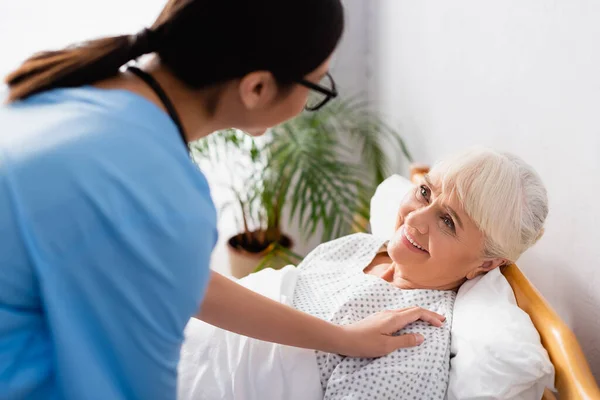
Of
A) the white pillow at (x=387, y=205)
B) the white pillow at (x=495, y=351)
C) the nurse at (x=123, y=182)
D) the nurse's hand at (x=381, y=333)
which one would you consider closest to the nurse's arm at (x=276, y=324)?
the nurse's hand at (x=381, y=333)

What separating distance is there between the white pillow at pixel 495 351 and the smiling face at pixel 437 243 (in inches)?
2.7

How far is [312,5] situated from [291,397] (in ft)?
2.56

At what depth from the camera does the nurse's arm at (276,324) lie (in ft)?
3.58

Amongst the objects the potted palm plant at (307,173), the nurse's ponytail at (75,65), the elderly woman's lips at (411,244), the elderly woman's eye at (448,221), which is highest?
the nurse's ponytail at (75,65)

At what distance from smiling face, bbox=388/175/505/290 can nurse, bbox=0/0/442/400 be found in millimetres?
530

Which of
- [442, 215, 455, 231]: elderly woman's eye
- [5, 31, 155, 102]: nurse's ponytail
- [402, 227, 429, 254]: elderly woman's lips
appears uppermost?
[5, 31, 155, 102]: nurse's ponytail

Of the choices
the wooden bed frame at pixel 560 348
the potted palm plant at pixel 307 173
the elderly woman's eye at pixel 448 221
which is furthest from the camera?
the potted palm plant at pixel 307 173

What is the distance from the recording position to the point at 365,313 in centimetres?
130

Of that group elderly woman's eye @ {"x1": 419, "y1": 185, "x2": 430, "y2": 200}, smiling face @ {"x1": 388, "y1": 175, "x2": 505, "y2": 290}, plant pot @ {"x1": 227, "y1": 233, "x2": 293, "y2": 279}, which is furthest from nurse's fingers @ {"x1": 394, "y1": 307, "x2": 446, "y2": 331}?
plant pot @ {"x1": 227, "y1": 233, "x2": 293, "y2": 279}

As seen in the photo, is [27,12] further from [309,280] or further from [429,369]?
[429,369]

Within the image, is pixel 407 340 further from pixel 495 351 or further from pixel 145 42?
pixel 145 42

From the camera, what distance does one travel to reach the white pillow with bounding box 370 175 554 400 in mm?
1054

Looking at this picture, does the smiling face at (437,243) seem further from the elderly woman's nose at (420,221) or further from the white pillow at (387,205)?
the white pillow at (387,205)

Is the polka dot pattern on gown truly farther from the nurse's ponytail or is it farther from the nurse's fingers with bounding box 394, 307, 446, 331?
the nurse's ponytail
